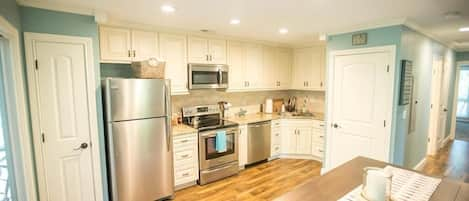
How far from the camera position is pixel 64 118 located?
96.4 inches

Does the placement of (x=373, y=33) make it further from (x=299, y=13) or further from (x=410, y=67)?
(x=299, y=13)

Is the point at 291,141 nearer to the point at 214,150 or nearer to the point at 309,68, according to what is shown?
the point at 309,68

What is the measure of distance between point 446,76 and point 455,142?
194 cm

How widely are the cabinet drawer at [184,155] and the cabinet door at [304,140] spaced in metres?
2.21

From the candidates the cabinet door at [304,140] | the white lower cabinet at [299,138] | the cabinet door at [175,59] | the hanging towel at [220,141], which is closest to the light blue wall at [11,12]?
the cabinet door at [175,59]

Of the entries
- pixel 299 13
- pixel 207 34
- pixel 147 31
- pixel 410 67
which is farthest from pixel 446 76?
pixel 147 31

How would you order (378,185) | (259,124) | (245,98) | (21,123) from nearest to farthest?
(378,185) → (21,123) → (259,124) → (245,98)

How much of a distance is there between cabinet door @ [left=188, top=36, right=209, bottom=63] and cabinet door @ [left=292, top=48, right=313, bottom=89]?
87.2 inches

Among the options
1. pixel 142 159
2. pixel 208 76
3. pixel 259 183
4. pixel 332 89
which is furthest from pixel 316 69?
pixel 142 159

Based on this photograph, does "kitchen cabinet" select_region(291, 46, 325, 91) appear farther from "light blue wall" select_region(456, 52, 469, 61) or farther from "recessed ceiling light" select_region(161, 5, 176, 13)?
"light blue wall" select_region(456, 52, 469, 61)

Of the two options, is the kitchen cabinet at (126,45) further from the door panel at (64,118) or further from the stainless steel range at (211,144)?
the stainless steel range at (211,144)

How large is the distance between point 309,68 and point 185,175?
321cm

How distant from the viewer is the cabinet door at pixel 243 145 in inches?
157

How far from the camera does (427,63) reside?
3902 mm
